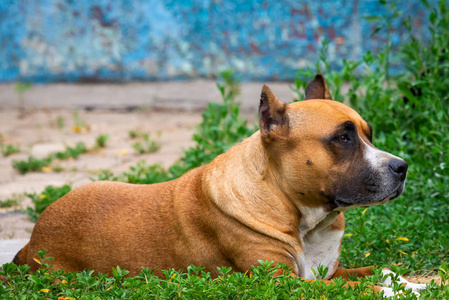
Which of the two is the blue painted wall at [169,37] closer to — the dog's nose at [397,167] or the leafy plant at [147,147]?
the leafy plant at [147,147]

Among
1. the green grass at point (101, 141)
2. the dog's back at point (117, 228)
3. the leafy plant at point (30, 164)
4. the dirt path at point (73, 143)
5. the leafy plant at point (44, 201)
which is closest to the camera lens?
the dog's back at point (117, 228)

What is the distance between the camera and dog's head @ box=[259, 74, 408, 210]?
3.04m

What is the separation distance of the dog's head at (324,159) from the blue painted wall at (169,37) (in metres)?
6.44

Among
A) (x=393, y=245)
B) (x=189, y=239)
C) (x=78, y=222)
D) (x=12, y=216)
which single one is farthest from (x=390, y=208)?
(x=12, y=216)

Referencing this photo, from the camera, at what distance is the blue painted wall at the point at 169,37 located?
9.38 metres

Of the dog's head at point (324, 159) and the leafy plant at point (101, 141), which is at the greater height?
the dog's head at point (324, 159)

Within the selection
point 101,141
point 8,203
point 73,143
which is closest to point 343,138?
point 8,203

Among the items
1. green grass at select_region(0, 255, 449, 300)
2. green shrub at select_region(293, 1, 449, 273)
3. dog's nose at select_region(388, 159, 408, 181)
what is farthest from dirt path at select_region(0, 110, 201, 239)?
dog's nose at select_region(388, 159, 408, 181)

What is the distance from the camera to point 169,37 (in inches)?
388

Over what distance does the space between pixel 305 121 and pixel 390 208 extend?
1.62 metres

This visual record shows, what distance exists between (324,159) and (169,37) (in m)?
7.22

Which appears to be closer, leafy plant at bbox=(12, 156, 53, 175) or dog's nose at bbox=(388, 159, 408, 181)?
dog's nose at bbox=(388, 159, 408, 181)

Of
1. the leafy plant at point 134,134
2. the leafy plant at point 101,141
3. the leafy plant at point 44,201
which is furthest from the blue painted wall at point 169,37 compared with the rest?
the leafy plant at point 44,201

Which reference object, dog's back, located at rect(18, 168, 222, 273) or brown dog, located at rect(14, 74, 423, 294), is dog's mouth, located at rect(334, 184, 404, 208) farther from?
dog's back, located at rect(18, 168, 222, 273)
